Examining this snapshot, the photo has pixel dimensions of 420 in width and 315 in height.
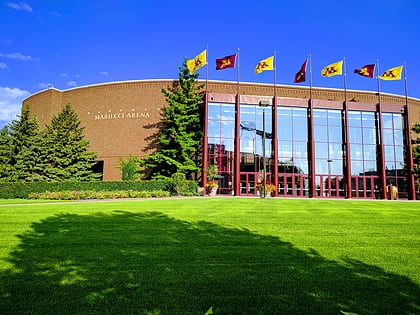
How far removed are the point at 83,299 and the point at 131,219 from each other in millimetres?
6165

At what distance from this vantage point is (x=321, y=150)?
33188mm

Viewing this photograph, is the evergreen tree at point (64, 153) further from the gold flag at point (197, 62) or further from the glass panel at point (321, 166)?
the glass panel at point (321, 166)

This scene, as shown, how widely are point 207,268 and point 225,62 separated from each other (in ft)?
97.4

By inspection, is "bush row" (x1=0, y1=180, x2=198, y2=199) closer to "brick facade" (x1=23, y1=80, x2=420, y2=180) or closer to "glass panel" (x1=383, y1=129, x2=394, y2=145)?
"brick facade" (x1=23, y1=80, x2=420, y2=180)

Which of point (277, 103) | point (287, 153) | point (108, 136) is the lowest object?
point (287, 153)

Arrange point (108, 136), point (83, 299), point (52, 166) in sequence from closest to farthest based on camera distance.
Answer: point (83, 299) → point (52, 166) → point (108, 136)

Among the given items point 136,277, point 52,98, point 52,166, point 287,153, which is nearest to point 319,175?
point 287,153

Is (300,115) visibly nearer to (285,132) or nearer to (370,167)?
(285,132)

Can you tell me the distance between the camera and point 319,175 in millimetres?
32688

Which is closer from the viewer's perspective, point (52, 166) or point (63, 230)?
point (63, 230)

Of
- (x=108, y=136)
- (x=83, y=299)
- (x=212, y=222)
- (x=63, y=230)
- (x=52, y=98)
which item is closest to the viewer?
(x=83, y=299)


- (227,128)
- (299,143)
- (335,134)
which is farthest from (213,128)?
(335,134)

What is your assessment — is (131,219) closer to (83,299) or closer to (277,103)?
(83,299)

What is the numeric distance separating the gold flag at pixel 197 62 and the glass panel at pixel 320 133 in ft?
47.9
